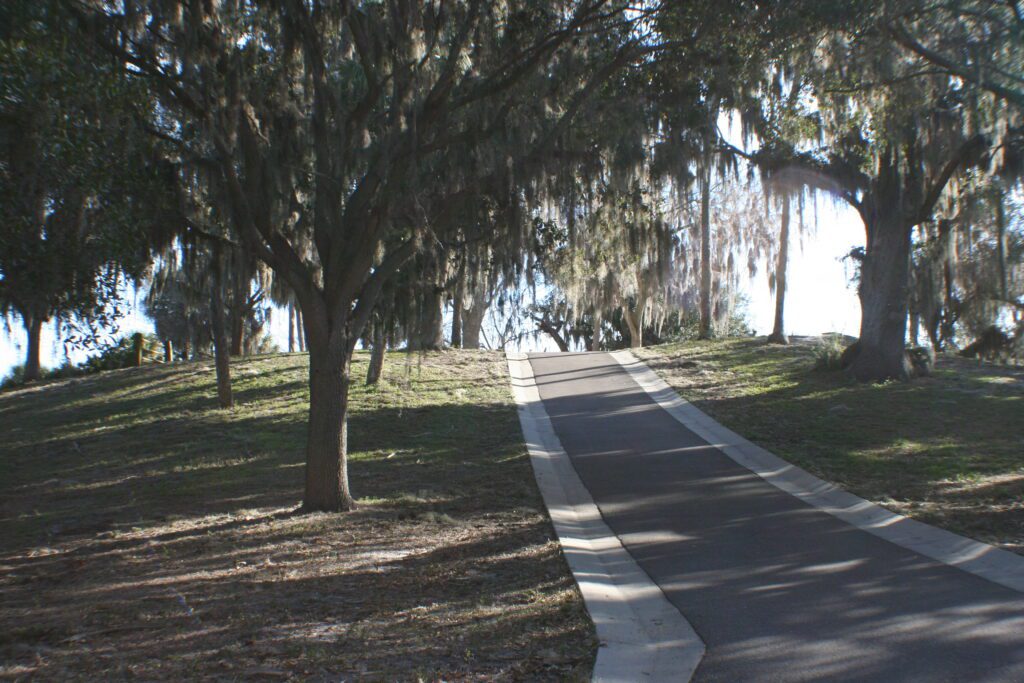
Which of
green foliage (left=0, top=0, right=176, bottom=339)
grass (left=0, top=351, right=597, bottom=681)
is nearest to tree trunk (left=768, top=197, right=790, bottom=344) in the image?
grass (left=0, top=351, right=597, bottom=681)

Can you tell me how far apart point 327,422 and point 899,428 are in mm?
9650

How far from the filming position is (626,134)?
10.8 meters

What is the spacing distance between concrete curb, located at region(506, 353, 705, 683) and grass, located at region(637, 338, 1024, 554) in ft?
11.5

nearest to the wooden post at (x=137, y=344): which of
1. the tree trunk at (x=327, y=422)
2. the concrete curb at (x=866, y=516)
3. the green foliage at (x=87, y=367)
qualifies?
the green foliage at (x=87, y=367)

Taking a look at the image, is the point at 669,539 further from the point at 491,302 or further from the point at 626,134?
the point at 626,134

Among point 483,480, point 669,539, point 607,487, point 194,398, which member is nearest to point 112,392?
point 194,398

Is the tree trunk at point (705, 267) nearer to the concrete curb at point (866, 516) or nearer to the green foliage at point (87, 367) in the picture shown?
the concrete curb at point (866, 516)

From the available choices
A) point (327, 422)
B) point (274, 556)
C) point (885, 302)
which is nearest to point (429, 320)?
point (327, 422)

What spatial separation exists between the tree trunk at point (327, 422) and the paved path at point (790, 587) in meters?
3.25

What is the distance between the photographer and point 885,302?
58.8 feet

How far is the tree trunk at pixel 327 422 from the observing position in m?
9.95

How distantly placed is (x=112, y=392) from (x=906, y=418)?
1826 cm

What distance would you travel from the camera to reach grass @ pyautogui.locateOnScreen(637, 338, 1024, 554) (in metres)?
9.84

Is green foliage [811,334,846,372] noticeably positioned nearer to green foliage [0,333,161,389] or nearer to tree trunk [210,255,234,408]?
tree trunk [210,255,234,408]
